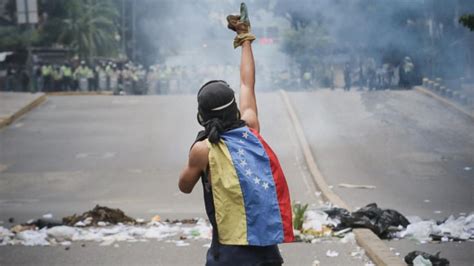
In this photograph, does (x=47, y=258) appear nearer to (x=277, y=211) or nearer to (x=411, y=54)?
(x=277, y=211)

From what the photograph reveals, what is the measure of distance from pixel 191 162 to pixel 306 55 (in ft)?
69.8

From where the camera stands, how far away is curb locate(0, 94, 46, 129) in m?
19.5

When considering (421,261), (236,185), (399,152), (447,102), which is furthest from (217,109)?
(447,102)

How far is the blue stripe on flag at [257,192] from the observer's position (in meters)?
3.60

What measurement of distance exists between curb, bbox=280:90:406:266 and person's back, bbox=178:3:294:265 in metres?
2.58

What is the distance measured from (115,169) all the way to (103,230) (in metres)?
5.52

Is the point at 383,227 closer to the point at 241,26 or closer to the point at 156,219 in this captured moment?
the point at 156,219

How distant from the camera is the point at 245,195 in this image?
360 cm

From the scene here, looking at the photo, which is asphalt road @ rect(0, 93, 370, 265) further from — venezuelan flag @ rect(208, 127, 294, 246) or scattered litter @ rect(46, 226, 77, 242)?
venezuelan flag @ rect(208, 127, 294, 246)

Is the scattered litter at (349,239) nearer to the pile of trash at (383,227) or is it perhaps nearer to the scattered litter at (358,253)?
the pile of trash at (383,227)

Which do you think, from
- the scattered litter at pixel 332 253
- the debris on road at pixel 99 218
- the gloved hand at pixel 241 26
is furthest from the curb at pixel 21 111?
the gloved hand at pixel 241 26

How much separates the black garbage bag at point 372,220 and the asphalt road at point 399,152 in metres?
0.25

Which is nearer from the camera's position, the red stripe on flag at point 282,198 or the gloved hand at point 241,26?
the red stripe on flag at point 282,198

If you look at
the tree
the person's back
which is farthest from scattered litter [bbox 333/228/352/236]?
the tree
